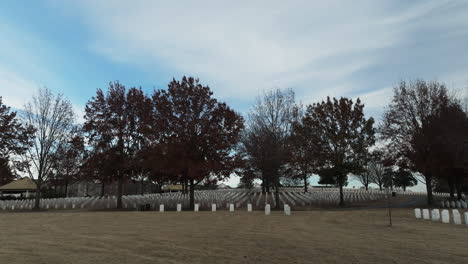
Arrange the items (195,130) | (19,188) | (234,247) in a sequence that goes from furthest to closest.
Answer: (19,188)
(195,130)
(234,247)

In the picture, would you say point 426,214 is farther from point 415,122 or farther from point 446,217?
point 415,122

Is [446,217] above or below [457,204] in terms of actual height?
above

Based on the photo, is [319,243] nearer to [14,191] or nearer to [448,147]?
[448,147]

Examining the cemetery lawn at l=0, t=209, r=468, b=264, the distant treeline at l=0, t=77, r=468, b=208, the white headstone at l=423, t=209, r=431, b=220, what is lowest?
the white headstone at l=423, t=209, r=431, b=220

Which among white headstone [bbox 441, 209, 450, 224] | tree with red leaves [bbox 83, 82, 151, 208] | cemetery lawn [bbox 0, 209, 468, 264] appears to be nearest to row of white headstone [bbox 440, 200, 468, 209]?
white headstone [bbox 441, 209, 450, 224]

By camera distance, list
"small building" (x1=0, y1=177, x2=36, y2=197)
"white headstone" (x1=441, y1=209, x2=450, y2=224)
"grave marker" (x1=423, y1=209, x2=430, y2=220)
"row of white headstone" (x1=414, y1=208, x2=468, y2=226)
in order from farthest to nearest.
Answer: "small building" (x1=0, y1=177, x2=36, y2=197)
"grave marker" (x1=423, y1=209, x2=430, y2=220)
"white headstone" (x1=441, y1=209, x2=450, y2=224)
"row of white headstone" (x1=414, y1=208, x2=468, y2=226)

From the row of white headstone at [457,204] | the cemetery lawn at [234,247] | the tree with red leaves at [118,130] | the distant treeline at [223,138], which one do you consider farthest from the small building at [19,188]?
the row of white headstone at [457,204]

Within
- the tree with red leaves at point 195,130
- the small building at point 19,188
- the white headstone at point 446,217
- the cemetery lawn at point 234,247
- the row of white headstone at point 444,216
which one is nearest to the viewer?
the cemetery lawn at point 234,247

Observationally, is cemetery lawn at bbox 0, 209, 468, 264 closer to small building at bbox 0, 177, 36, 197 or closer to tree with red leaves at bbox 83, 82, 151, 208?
tree with red leaves at bbox 83, 82, 151, 208

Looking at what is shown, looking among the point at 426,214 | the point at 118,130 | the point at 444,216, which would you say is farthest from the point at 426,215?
the point at 118,130

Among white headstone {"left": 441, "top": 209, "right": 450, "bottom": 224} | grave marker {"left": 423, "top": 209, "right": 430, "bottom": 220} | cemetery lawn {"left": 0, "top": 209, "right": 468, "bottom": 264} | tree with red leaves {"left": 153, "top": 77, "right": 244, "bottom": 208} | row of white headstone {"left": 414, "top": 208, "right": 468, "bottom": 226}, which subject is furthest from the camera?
tree with red leaves {"left": 153, "top": 77, "right": 244, "bottom": 208}

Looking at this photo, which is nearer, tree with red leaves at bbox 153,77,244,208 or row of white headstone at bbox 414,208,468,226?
row of white headstone at bbox 414,208,468,226

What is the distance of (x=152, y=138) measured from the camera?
2347cm

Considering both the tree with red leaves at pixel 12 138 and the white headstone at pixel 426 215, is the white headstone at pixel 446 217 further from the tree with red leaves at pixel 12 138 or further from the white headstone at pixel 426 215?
the tree with red leaves at pixel 12 138
